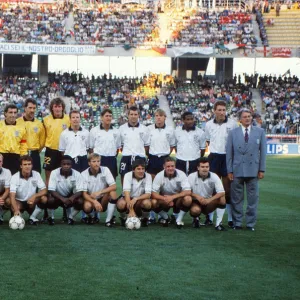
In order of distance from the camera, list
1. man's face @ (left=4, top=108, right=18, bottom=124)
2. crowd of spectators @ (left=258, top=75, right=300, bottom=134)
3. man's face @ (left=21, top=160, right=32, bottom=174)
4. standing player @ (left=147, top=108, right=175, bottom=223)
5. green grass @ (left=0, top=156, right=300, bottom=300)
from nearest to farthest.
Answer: green grass @ (left=0, top=156, right=300, bottom=300)
man's face @ (left=21, top=160, right=32, bottom=174)
man's face @ (left=4, top=108, right=18, bottom=124)
standing player @ (left=147, top=108, right=175, bottom=223)
crowd of spectators @ (left=258, top=75, right=300, bottom=134)

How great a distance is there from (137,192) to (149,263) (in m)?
3.12

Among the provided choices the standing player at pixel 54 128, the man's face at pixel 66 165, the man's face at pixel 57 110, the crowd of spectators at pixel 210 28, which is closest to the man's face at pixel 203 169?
the man's face at pixel 66 165

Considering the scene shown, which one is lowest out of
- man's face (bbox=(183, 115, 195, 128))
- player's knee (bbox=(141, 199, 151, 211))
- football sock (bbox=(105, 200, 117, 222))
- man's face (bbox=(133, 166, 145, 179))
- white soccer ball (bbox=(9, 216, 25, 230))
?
white soccer ball (bbox=(9, 216, 25, 230))

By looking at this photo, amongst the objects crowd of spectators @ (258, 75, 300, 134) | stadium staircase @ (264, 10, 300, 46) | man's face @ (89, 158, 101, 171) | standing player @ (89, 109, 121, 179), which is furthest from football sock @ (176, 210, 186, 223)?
stadium staircase @ (264, 10, 300, 46)

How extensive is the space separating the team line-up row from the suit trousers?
1 cm

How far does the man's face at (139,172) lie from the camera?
1127cm

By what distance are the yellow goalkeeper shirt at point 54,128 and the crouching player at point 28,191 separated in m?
0.85

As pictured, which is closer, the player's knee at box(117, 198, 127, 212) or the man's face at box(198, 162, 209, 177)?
the man's face at box(198, 162, 209, 177)

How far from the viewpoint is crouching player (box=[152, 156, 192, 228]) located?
11.2 meters

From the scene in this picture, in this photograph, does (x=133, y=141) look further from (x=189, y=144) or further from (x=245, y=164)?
(x=245, y=164)

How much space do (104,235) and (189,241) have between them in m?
1.17

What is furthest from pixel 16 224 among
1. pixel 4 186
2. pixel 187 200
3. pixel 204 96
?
pixel 204 96

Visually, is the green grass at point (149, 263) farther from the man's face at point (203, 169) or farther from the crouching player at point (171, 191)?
the man's face at point (203, 169)

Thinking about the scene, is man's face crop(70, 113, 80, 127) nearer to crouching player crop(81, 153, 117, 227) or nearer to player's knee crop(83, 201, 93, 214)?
crouching player crop(81, 153, 117, 227)
